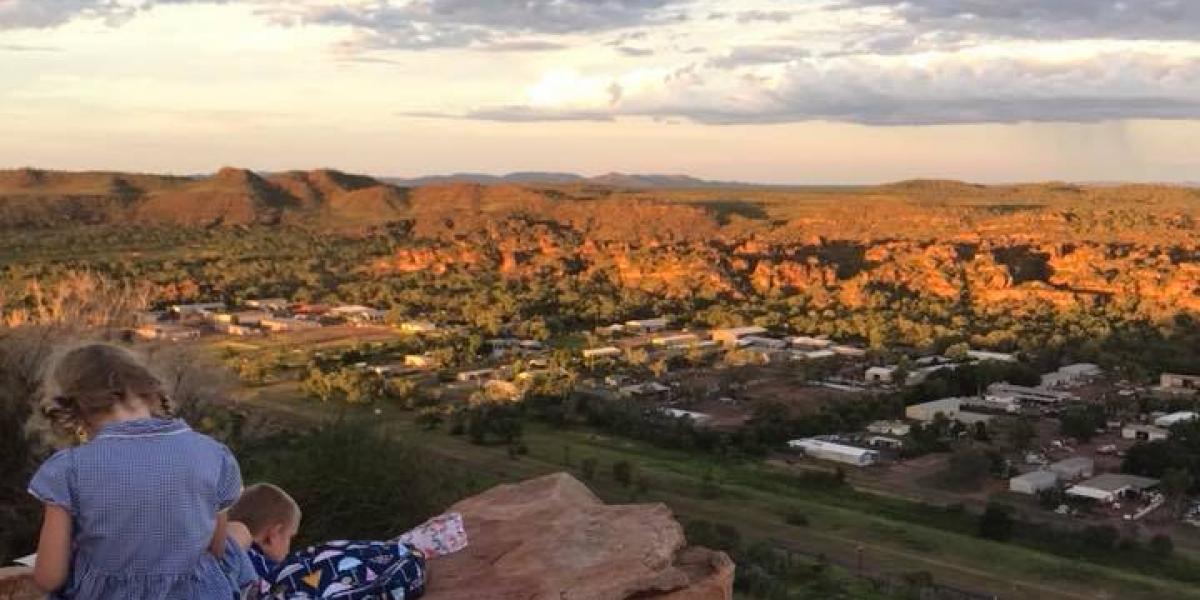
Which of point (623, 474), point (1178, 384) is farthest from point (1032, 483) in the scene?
point (1178, 384)

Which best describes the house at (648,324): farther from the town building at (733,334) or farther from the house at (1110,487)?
the house at (1110,487)

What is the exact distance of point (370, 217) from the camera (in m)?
116

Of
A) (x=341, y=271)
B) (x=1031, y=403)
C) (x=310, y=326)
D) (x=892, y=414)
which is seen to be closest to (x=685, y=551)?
A: (x=892, y=414)

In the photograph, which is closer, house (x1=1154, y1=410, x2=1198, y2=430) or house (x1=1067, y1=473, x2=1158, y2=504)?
house (x1=1067, y1=473, x2=1158, y2=504)

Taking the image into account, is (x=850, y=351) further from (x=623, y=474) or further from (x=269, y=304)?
(x=269, y=304)

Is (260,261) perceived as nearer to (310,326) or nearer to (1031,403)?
(310,326)

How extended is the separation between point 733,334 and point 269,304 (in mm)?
22376

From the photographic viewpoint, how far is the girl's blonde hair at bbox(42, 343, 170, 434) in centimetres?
348

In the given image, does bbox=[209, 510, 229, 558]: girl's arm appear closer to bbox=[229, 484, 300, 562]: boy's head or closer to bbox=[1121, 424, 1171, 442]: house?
bbox=[229, 484, 300, 562]: boy's head

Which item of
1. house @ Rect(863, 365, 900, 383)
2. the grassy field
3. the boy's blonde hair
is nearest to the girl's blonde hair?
the boy's blonde hair

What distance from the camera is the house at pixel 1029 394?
1433 inches

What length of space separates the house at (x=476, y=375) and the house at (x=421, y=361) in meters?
1.85

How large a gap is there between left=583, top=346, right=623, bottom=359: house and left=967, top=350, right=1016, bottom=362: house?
1238 cm

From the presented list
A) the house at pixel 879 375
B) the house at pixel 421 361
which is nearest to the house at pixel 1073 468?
the house at pixel 879 375
